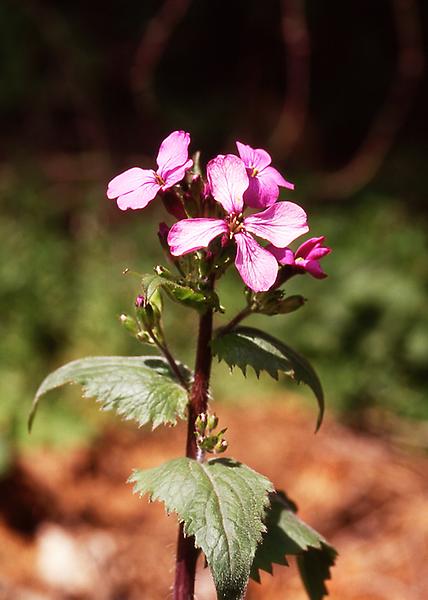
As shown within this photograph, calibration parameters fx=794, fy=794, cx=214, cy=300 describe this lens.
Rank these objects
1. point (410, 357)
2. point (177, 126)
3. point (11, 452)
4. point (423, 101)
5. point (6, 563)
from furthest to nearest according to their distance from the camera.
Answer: point (423, 101) → point (177, 126) → point (410, 357) → point (11, 452) → point (6, 563)

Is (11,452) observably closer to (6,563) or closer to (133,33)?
(6,563)

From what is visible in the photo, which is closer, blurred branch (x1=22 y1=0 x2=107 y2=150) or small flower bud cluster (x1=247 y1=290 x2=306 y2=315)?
small flower bud cluster (x1=247 y1=290 x2=306 y2=315)

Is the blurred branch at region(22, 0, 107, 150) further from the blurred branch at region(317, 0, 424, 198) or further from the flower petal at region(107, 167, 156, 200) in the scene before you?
the flower petal at region(107, 167, 156, 200)

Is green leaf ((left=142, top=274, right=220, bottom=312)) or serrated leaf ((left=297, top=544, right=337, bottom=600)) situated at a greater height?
green leaf ((left=142, top=274, right=220, bottom=312))

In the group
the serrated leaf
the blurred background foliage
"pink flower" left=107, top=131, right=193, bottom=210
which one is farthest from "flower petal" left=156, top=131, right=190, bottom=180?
the blurred background foliage

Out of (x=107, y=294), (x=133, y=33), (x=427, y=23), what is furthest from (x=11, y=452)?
(x=427, y=23)

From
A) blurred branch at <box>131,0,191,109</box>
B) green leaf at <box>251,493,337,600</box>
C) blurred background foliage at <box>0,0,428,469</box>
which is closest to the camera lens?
green leaf at <box>251,493,337,600</box>

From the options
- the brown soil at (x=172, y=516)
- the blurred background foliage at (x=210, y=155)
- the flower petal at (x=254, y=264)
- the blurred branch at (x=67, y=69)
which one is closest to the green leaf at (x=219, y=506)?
the flower petal at (x=254, y=264)
